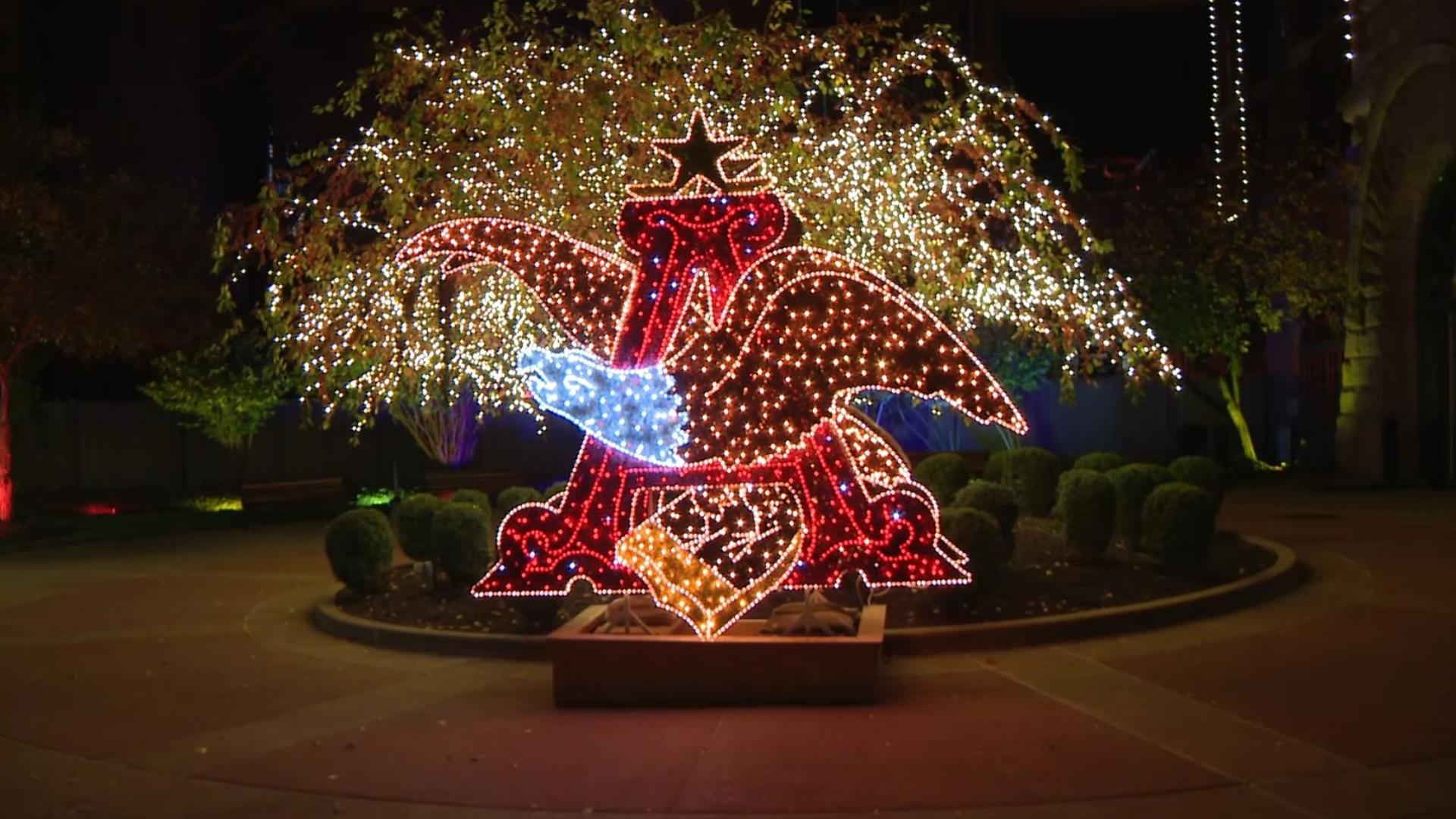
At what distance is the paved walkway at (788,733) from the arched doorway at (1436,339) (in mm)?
11669

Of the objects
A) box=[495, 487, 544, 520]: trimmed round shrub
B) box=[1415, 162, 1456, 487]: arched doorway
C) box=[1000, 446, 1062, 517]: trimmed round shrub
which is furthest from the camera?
box=[1415, 162, 1456, 487]: arched doorway

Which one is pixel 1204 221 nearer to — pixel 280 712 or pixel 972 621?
pixel 972 621

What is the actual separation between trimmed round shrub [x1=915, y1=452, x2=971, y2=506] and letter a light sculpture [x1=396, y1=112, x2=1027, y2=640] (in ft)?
21.8

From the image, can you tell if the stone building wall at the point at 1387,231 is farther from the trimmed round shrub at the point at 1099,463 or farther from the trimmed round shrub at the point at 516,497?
the trimmed round shrub at the point at 516,497

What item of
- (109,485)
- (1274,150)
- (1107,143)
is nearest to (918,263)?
(1274,150)

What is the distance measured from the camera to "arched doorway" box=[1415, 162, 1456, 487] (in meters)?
24.6

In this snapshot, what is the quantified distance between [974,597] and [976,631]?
0.97m

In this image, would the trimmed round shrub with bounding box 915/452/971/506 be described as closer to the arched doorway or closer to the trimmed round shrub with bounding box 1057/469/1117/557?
the trimmed round shrub with bounding box 1057/469/1117/557

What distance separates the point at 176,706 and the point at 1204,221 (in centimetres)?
2272

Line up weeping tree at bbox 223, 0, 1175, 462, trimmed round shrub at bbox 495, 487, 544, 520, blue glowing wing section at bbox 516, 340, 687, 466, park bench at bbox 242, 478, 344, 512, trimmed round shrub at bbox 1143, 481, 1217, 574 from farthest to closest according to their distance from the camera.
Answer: park bench at bbox 242, 478, 344, 512
trimmed round shrub at bbox 495, 487, 544, 520
weeping tree at bbox 223, 0, 1175, 462
trimmed round shrub at bbox 1143, 481, 1217, 574
blue glowing wing section at bbox 516, 340, 687, 466

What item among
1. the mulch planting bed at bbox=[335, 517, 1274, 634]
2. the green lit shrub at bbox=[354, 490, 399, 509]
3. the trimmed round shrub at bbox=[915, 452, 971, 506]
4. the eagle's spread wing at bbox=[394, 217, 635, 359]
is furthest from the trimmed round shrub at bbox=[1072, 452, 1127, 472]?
the green lit shrub at bbox=[354, 490, 399, 509]

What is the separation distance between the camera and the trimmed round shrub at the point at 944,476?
18.4 meters

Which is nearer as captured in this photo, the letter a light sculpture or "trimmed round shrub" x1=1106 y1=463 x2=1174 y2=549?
the letter a light sculpture

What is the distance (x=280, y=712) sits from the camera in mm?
10508
